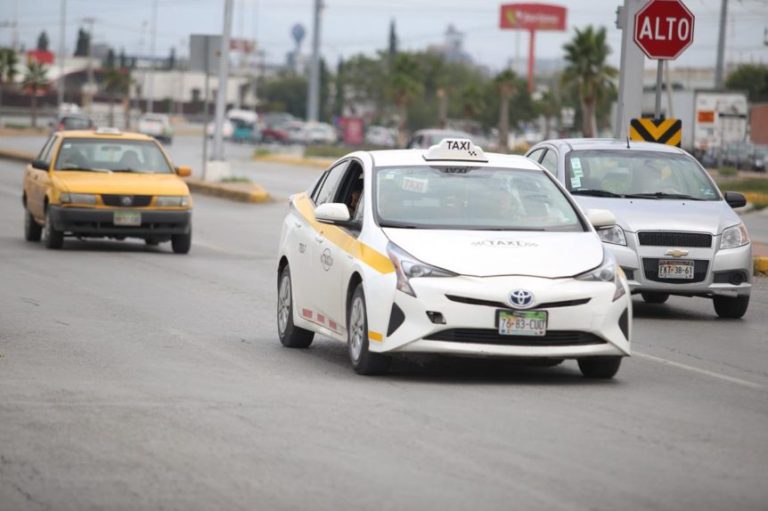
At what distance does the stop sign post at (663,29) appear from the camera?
22.8 meters

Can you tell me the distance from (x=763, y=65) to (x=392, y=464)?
406 ft

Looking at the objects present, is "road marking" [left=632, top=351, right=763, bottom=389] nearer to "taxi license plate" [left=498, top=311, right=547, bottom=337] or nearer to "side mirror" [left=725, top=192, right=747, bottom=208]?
"taxi license plate" [left=498, top=311, right=547, bottom=337]

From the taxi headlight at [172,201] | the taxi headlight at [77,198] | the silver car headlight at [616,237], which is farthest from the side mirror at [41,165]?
the silver car headlight at [616,237]

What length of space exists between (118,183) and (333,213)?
11.4 meters

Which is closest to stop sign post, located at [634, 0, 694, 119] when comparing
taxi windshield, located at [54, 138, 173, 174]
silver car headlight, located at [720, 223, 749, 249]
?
taxi windshield, located at [54, 138, 173, 174]

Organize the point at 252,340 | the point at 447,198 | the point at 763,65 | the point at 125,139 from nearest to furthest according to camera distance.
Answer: the point at 447,198 → the point at 252,340 → the point at 125,139 → the point at 763,65

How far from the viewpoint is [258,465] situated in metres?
7.53

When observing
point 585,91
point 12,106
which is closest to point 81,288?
point 585,91

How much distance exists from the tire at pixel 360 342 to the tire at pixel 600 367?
1.33 metres

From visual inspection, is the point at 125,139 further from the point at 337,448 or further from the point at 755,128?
the point at 755,128

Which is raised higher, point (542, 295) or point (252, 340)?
point (542, 295)

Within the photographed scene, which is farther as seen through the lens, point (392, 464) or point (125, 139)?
point (125, 139)

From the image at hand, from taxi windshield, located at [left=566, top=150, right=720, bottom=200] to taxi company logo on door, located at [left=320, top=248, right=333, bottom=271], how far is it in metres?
5.26

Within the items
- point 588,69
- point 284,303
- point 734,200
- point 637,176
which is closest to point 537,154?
point 637,176
